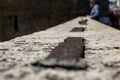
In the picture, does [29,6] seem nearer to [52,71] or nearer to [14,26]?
[14,26]

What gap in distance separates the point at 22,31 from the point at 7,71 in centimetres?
1146

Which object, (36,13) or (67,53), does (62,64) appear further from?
(36,13)

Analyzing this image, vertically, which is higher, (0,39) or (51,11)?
(51,11)

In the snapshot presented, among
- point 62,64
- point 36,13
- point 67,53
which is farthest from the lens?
point 36,13

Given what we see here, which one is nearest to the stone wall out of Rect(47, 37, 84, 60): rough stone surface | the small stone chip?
Rect(47, 37, 84, 60): rough stone surface

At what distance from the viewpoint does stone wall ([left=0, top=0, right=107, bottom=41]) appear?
13.0m

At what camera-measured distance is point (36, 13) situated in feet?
43.3

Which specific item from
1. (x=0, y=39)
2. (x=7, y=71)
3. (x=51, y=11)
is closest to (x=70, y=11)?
(x=51, y=11)

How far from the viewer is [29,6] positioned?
43.1 ft

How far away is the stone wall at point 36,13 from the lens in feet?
42.7

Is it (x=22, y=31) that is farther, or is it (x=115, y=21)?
(x=115, y=21)

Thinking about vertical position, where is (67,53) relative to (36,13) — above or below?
below

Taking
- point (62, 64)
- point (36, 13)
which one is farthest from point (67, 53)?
point (36, 13)

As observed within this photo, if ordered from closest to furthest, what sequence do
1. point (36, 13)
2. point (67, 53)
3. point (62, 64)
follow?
1. point (62, 64)
2. point (67, 53)
3. point (36, 13)
